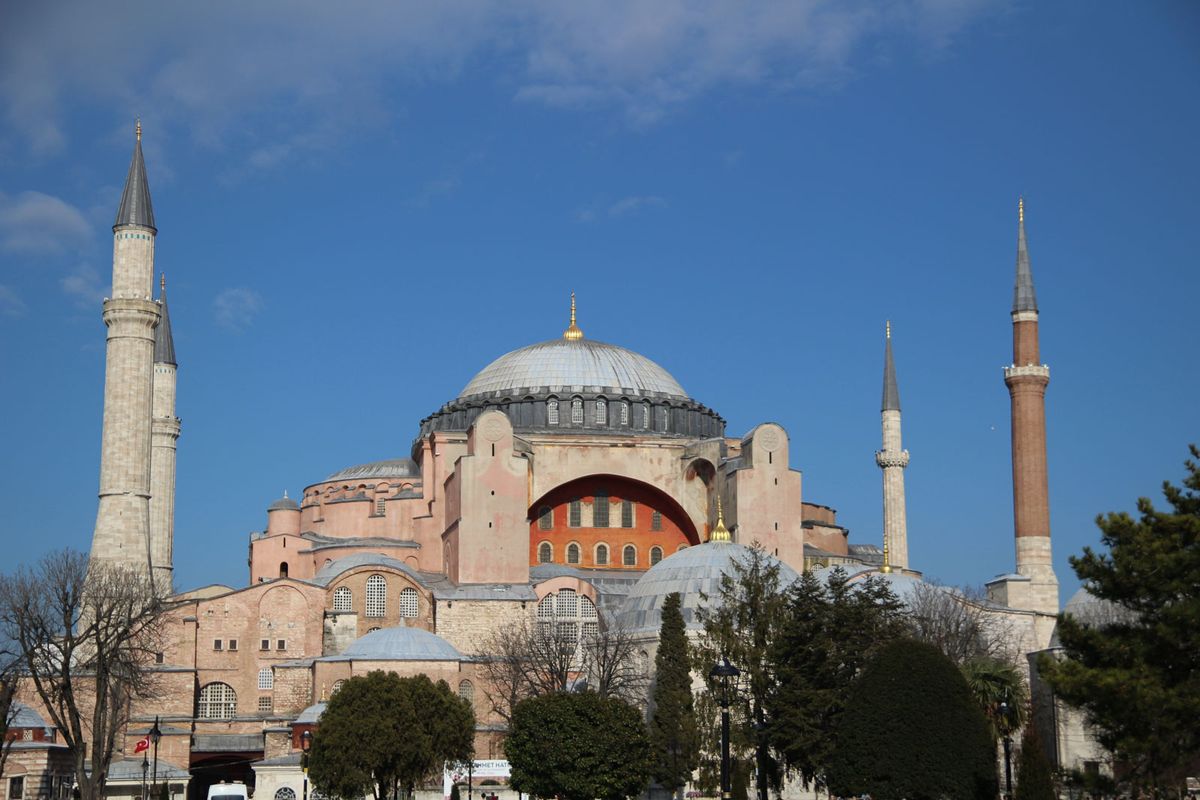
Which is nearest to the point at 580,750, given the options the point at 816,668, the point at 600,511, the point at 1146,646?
the point at 816,668

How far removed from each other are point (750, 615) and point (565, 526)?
1900 centimetres

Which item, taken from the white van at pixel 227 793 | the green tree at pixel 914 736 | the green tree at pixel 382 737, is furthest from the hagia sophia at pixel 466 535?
the green tree at pixel 914 736

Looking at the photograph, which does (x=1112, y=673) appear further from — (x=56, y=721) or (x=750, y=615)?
(x=56, y=721)

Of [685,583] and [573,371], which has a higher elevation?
[573,371]

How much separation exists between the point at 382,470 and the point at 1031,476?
21387 mm

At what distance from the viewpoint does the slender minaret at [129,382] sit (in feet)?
140

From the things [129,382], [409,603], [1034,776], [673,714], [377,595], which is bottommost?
[1034,776]

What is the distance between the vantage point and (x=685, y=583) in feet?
124

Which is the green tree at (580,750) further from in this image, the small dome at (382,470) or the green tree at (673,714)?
the small dome at (382,470)

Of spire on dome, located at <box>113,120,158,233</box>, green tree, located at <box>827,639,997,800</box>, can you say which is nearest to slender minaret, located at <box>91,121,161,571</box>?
spire on dome, located at <box>113,120,158,233</box>

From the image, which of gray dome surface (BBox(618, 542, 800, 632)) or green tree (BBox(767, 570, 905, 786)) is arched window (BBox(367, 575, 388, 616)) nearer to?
gray dome surface (BBox(618, 542, 800, 632))

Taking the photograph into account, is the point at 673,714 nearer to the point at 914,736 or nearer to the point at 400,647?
the point at 914,736

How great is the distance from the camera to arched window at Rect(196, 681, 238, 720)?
43875 millimetres

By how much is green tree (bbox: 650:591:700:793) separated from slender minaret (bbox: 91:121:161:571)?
15.8m
